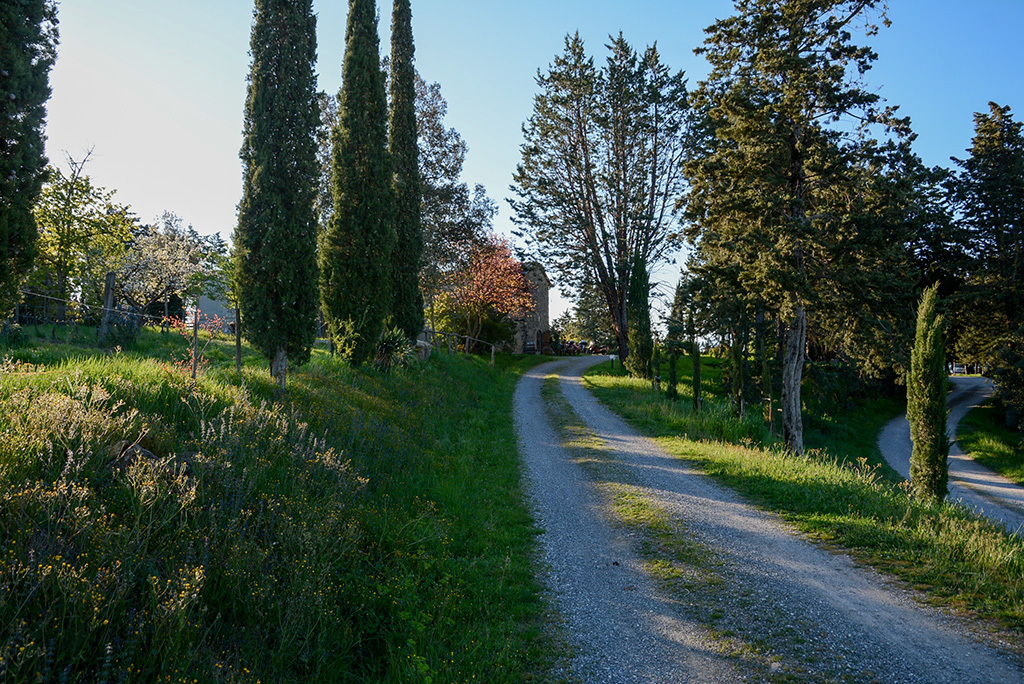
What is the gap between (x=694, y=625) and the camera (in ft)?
14.7

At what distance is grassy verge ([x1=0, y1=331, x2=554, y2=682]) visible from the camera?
3018 millimetres

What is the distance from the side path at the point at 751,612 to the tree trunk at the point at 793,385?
855 cm

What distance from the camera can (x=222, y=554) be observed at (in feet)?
13.1

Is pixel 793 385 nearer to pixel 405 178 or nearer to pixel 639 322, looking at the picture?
pixel 639 322

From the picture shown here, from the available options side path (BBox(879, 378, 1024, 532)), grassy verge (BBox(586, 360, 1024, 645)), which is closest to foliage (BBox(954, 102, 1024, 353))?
side path (BBox(879, 378, 1024, 532))

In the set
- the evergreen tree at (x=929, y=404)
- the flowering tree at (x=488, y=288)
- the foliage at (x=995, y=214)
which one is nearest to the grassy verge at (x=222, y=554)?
Answer: the evergreen tree at (x=929, y=404)

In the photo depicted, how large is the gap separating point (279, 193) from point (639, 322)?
21211mm

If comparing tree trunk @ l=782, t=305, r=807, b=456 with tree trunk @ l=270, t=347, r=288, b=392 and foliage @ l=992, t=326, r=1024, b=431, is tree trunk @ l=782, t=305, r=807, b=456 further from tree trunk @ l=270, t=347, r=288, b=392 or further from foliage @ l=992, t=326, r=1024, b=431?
foliage @ l=992, t=326, r=1024, b=431

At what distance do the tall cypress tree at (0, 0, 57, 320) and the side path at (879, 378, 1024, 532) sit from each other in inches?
722

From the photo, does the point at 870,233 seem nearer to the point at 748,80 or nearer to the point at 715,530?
the point at 748,80

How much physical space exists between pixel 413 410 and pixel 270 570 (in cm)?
830

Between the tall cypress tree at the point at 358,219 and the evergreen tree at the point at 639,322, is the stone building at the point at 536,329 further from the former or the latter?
the tall cypress tree at the point at 358,219

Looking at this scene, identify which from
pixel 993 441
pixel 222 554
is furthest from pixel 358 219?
pixel 993 441

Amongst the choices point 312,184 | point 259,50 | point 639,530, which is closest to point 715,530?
point 639,530
